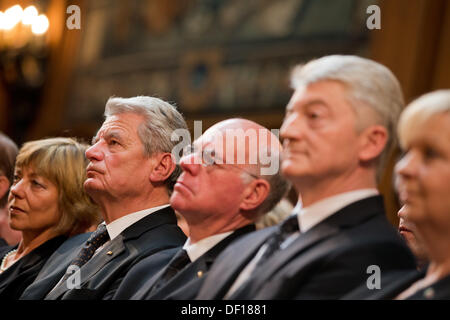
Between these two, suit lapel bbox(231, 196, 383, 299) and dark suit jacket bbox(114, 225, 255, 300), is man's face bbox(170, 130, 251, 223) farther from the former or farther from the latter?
suit lapel bbox(231, 196, 383, 299)

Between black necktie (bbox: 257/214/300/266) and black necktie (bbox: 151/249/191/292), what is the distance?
1.82ft

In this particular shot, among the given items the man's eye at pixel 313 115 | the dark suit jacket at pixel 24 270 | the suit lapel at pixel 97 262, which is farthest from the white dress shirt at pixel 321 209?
the dark suit jacket at pixel 24 270

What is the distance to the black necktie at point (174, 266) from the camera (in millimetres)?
3176

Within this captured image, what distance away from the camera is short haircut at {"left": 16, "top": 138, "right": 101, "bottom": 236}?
174 inches

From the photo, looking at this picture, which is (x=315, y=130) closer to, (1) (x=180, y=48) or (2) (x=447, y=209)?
(2) (x=447, y=209)

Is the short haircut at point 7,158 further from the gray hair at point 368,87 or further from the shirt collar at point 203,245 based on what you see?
the gray hair at point 368,87

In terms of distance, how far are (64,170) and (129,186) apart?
2.66ft

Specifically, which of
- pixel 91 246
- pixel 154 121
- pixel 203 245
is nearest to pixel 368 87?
pixel 203 245

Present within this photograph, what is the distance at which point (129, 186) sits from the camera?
147 inches

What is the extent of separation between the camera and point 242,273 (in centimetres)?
277

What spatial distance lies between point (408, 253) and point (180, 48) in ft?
23.7

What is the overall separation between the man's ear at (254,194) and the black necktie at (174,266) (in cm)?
30

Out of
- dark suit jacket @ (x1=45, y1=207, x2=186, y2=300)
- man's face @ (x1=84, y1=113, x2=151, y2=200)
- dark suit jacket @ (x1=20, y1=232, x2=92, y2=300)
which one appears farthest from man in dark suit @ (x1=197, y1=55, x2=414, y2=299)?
dark suit jacket @ (x1=20, y1=232, x2=92, y2=300)
